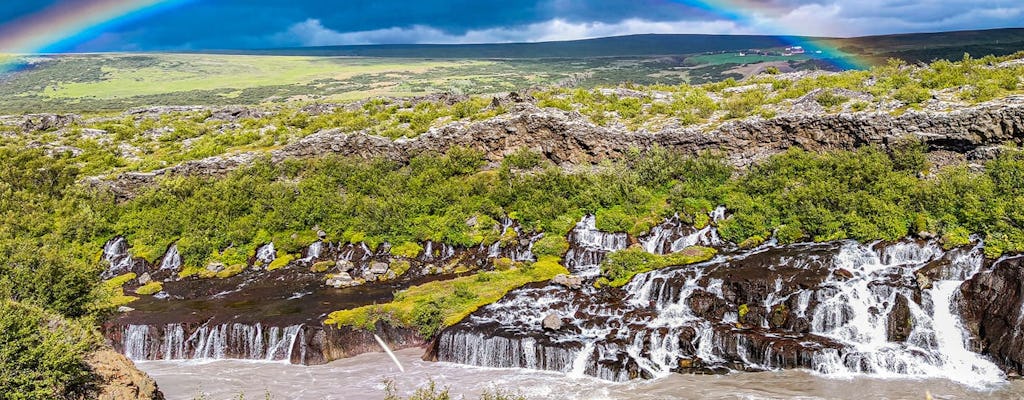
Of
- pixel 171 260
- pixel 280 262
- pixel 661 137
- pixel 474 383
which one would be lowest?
pixel 474 383

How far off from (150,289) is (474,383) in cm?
2325

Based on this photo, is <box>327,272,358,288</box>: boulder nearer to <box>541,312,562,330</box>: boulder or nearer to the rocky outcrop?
<box>541,312,562,330</box>: boulder

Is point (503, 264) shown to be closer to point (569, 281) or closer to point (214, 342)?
point (569, 281)

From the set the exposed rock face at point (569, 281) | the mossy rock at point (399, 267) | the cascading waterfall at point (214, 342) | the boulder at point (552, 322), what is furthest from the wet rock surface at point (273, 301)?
the boulder at point (552, 322)

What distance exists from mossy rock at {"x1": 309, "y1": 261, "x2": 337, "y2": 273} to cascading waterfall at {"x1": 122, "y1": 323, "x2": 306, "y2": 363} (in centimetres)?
827

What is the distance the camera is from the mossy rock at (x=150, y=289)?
112 feet

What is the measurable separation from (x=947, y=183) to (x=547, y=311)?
21.9 meters

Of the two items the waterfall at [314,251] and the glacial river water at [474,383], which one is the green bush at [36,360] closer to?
the glacial river water at [474,383]

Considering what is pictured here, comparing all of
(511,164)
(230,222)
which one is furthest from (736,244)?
(230,222)

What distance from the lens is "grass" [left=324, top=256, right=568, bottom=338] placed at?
2725 cm

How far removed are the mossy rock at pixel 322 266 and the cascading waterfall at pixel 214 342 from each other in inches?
325

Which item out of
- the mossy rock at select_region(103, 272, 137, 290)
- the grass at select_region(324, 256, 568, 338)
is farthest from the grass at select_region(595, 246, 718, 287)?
the mossy rock at select_region(103, 272, 137, 290)

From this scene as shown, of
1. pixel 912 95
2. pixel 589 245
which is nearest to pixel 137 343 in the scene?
pixel 589 245

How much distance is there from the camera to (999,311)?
2228 cm
